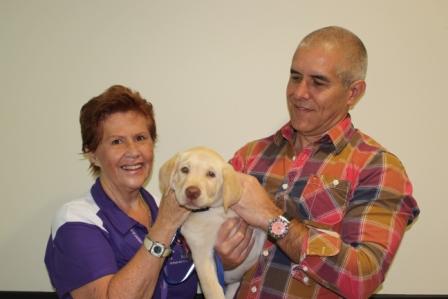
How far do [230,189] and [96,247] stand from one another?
0.60m

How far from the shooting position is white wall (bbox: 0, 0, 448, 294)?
256 cm

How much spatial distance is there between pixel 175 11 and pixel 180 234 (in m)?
1.37

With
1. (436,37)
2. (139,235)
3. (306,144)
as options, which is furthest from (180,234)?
(436,37)

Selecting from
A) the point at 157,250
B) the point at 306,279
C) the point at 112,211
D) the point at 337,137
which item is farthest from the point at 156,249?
the point at 337,137

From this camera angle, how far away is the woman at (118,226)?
168 centimetres

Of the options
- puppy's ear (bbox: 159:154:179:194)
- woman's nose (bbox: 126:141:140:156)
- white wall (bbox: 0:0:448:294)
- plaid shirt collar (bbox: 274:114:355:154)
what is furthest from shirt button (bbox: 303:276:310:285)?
white wall (bbox: 0:0:448:294)

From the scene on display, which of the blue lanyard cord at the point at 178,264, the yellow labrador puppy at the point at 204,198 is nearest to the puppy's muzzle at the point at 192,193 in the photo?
the yellow labrador puppy at the point at 204,198

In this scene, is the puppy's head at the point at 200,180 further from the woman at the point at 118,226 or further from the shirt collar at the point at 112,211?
the shirt collar at the point at 112,211

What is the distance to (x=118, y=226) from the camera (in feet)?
6.25

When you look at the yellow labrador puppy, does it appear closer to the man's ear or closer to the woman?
the woman

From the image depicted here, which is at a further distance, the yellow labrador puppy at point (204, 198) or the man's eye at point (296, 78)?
the man's eye at point (296, 78)

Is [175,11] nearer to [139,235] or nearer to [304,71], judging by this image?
[304,71]

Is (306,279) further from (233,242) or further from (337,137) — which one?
(337,137)

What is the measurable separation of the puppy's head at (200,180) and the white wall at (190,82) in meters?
0.78
